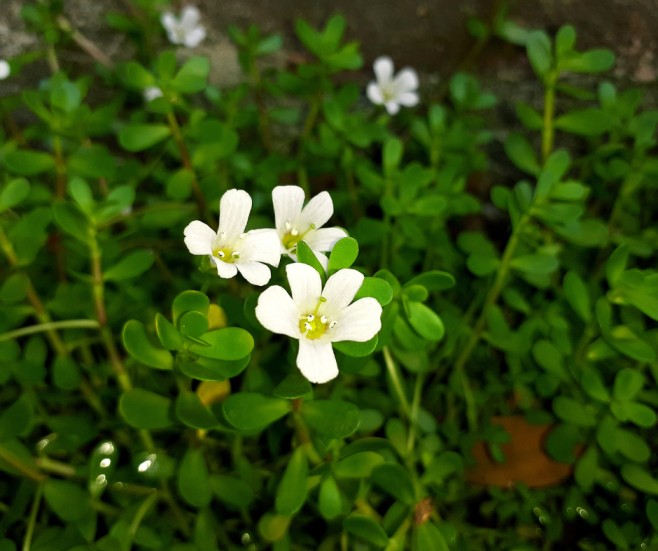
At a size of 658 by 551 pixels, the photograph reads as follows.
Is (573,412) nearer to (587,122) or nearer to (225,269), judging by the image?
(587,122)

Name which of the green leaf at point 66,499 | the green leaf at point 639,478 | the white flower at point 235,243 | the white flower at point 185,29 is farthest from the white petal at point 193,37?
the green leaf at point 639,478

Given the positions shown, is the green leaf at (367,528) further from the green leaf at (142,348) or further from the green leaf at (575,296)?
the green leaf at (575,296)

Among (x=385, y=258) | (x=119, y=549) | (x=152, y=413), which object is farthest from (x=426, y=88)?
(x=119, y=549)

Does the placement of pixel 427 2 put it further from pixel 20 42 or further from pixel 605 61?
pixel 20 42

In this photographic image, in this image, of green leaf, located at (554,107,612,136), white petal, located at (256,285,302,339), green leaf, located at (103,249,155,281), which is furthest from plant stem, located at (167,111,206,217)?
green leaf, located at (554,107,612,136)

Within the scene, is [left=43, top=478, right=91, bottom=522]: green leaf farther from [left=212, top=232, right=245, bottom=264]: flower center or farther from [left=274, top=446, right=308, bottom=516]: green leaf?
[left=212, top=232, right=245, bottom=264]: flower center
